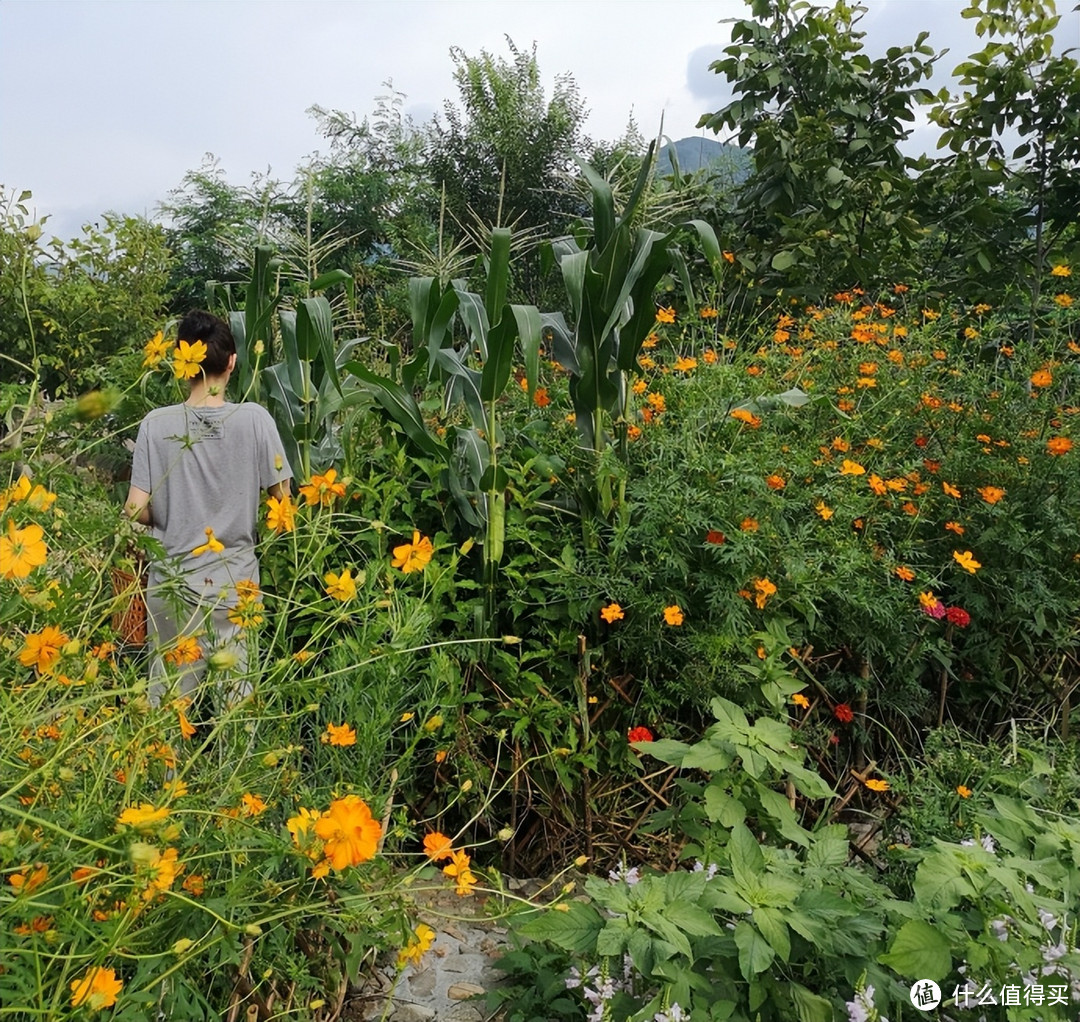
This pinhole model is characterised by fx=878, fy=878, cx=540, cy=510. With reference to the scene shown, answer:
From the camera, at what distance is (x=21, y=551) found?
3.00ft

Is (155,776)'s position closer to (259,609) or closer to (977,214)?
(259,609)

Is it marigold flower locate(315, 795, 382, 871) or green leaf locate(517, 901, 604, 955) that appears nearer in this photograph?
marigold flower locate(315, 795, 382, 871)

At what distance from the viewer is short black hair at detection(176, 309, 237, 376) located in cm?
228

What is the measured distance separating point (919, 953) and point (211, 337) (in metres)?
2.06

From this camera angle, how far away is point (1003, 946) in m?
1.21

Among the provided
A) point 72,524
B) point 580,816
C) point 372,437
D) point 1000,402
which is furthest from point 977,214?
point 72,524

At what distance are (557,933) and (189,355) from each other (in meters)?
1.02

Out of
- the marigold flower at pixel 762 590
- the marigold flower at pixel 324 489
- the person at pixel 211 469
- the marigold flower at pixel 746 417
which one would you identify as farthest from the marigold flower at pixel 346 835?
the marigold flower at pixel 746 417

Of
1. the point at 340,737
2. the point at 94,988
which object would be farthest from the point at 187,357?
the point at 94,988

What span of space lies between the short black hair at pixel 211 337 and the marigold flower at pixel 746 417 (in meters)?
1.34

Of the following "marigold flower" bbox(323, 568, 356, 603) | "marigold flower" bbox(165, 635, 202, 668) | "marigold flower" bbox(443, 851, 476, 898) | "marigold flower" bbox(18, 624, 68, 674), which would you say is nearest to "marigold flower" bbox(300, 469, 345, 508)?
"marigold flower" bbox(323, 568, 356, 603)

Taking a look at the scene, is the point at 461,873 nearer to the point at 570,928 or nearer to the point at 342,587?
the point at 570,928

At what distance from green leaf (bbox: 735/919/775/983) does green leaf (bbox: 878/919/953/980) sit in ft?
0.51

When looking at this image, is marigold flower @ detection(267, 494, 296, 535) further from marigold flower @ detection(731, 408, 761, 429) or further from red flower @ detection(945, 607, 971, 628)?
red flower @ detection(945, 607, 971, 628)
